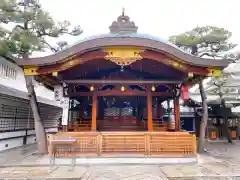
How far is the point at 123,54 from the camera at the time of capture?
725 cm

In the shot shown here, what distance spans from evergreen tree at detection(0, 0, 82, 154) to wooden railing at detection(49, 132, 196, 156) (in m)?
2.37

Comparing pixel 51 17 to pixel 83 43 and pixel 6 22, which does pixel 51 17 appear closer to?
pixel 6 22

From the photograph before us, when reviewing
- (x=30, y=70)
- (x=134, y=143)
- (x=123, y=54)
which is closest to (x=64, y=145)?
(x=134, y=143)

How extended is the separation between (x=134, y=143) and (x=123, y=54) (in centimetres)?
312

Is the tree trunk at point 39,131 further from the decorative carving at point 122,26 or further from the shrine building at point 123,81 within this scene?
the decorative carving at point 122,26

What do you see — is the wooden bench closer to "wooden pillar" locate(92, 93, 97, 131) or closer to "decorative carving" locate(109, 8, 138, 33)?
"wooden pillar" locate(92, 93, 97, 131)

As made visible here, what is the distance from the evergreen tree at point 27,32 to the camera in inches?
358

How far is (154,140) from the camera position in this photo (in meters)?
7.64

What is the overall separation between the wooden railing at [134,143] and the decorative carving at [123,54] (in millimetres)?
2583

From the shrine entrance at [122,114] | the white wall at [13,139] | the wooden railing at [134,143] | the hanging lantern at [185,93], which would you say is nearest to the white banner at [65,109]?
the wooden railing at [134,143]

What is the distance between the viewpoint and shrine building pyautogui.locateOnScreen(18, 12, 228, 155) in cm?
726

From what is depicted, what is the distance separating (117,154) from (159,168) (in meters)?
1.50

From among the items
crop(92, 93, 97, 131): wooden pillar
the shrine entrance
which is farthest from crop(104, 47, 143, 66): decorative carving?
the shrine entrance

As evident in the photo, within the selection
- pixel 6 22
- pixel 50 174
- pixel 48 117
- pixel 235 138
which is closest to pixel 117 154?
pixel 50 174
